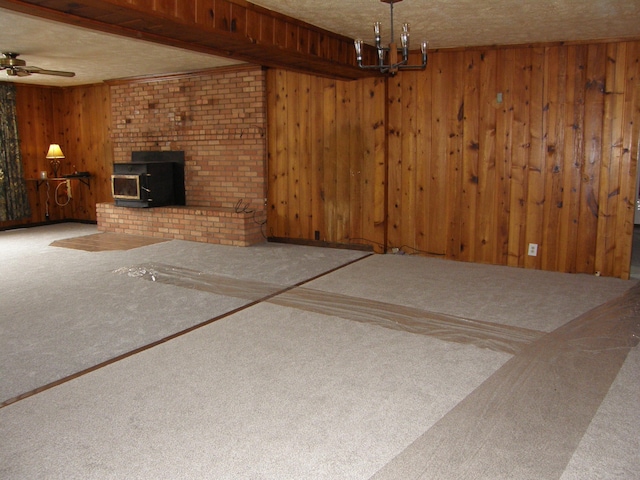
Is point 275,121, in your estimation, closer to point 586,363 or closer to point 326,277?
point 326,277

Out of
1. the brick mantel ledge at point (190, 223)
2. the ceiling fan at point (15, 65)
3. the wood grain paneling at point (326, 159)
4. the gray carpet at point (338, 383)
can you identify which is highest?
the ceiling fan at point (15, 65)

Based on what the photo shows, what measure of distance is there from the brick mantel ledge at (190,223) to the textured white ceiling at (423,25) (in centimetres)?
189

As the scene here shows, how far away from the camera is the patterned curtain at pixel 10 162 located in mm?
7957

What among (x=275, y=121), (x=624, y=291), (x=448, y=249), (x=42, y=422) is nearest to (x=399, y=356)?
(x=42, y=422)

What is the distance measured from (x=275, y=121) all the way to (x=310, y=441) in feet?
16.3

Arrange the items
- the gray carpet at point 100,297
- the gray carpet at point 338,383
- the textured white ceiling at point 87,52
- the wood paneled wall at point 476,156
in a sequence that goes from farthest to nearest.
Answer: the wood paneled wall at point 476,156, the textured white ceiling at point 87,52, the gray carpet at point 100,297, the gray carpet at point 338,383

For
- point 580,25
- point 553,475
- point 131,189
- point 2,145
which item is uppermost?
point 580,25

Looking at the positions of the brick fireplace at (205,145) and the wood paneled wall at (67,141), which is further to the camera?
the wood paneled wall at (67,141)

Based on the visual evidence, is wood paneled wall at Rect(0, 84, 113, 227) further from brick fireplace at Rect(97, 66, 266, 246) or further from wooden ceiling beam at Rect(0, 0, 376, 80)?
wooden ceiling beam at Rect(0, 0, 376, 80)

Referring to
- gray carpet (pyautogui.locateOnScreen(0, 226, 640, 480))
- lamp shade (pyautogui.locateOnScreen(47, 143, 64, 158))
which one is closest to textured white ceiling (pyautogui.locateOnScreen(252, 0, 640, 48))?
gray carpet (pyautogui.locateOnScreen(0, 226, 640, 480))

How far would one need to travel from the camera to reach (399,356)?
3023 millimetres

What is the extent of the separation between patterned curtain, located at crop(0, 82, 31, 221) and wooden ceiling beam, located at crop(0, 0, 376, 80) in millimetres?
5559

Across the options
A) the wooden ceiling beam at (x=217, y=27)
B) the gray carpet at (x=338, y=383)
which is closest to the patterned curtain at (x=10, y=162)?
the gray carpet at (x=338, y=383)

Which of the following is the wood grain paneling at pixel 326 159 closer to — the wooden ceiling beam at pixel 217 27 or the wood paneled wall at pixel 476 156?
the wood paneled wall at pixel 476 156
